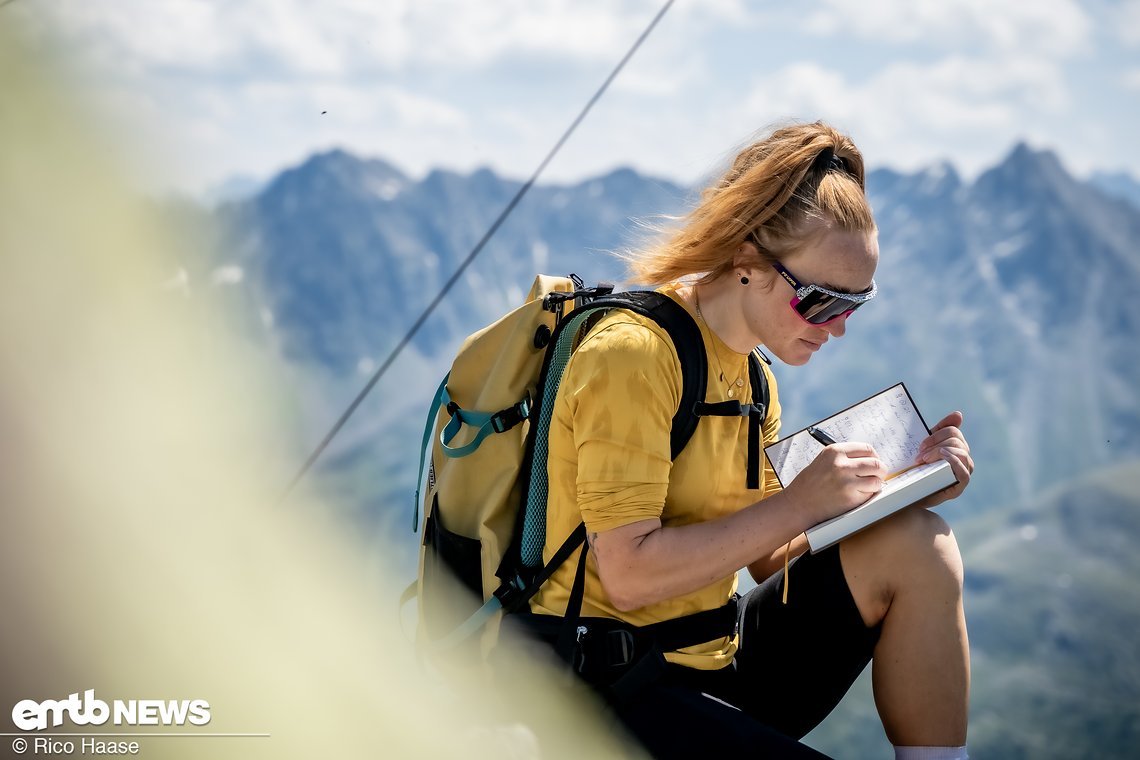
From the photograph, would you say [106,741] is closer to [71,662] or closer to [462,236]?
Result: [71,662]

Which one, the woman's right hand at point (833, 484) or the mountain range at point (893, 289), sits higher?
the mountain range at point (893, 289)

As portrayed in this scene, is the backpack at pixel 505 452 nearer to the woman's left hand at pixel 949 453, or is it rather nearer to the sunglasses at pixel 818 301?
the sunglasses at pixel 818 301

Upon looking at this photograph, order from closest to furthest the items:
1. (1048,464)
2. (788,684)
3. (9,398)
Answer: (9,398) → (788,684) → (1048,464)

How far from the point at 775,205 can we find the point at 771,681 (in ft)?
2.70

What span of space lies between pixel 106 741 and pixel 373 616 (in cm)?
29

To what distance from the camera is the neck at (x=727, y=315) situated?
5.94 ft

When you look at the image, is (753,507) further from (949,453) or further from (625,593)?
(949,453)

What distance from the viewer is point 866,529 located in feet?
5.62

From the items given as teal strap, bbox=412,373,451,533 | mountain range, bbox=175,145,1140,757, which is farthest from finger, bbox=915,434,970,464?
mountain range, bbox=175,145,1140,757

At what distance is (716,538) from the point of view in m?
1.64

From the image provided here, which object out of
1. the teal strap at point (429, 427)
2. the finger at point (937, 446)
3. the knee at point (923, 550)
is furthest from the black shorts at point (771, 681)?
the teal strap at point (429, 427)

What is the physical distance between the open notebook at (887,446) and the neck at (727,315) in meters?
0.18

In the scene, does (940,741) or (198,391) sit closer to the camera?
(198,391)

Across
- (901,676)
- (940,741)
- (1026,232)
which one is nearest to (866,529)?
(901,676)
